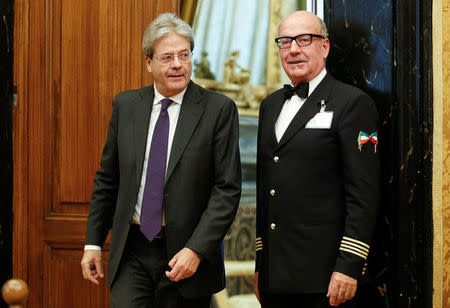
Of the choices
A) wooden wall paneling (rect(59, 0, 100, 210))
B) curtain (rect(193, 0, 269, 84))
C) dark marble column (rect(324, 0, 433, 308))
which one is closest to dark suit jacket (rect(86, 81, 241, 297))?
dark marble column (rect(324, 0, 433, 308))

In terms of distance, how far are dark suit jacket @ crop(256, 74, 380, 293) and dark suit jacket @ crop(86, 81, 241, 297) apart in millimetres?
186

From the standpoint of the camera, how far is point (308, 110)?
7.20 feet

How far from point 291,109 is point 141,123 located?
1.91 feet

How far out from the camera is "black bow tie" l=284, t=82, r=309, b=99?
2.24 m

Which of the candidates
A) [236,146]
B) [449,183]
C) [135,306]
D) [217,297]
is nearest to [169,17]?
[236,146]

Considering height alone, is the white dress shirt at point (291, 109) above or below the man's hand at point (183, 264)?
above

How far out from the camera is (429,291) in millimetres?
2211

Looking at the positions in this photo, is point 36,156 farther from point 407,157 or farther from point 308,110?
point 407,157

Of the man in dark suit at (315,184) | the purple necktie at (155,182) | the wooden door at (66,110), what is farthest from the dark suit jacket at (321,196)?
the wooden door at (66,110)

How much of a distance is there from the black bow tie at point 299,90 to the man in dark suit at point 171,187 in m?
0.22

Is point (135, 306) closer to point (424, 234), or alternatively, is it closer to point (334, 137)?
point (334, 137)

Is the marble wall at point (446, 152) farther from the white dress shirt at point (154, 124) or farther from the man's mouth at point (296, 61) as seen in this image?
the white dress shirt at point (154, 124)

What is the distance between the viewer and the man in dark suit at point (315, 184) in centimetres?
204

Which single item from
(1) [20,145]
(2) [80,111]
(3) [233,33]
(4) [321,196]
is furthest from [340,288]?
(3) [233,33]
